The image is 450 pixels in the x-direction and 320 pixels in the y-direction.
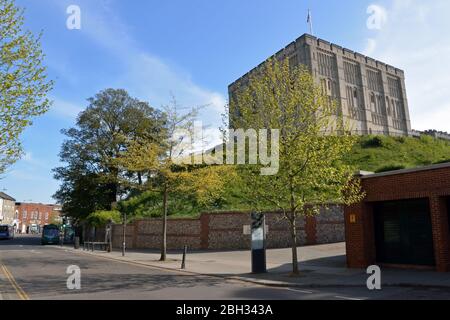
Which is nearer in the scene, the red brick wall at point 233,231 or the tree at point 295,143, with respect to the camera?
the tree at point 295,143

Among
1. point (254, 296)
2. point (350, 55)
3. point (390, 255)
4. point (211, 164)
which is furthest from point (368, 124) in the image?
point (254, 296)

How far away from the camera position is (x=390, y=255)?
1608cm

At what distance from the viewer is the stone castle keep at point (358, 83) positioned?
73.0 metres

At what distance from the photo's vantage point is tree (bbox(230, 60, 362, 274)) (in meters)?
15.2

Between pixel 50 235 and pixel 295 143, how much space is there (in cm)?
4304

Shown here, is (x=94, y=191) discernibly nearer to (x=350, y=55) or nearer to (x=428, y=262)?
(x=428, y=262)

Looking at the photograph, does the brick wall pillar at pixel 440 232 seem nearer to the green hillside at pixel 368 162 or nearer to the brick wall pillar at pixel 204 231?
the green hillside at pixel 368 162

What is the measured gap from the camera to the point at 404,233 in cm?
1567

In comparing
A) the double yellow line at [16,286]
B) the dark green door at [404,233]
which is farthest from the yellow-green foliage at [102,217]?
the dark green door at [404,233]

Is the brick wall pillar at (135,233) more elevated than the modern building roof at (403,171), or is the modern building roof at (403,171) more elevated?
the modern building roof at (403,171)

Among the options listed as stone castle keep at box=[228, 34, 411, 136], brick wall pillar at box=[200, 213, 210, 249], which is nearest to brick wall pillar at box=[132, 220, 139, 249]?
brick wall pillar at box=[200, 213, 210, 249]

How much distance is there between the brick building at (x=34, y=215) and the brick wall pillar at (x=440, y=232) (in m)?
121

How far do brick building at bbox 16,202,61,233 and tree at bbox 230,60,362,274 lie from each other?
11650cm

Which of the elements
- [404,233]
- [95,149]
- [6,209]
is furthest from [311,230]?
[6,209]
